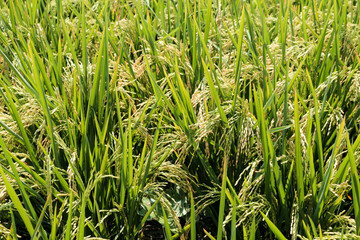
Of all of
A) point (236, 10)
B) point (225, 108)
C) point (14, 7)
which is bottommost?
point (225, 108)

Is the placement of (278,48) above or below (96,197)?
above

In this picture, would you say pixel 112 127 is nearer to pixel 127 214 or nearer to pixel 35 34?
pixel 127 214

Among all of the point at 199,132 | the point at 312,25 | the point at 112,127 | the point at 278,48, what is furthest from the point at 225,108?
the point at 312,25

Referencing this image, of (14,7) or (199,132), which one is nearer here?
(199,132)

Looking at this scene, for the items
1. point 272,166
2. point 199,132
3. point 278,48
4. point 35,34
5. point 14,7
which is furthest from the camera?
point 14,7

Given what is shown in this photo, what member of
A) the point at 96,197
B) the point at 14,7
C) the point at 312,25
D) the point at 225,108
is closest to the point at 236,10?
the point at 312,25

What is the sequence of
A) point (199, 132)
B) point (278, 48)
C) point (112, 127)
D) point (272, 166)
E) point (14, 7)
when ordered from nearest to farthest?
point (272, 166)
point (199, 132)
point (112, 127)
point (278, 48)
point (14, 7)

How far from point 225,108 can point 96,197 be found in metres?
0.46

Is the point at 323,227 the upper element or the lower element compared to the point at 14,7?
lower

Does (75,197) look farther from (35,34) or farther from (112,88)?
(35,34)

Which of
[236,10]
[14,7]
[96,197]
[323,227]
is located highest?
[14,7]

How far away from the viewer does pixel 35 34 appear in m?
1.74

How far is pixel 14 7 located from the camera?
1.86m

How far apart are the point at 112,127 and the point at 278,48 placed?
0.71 meters
